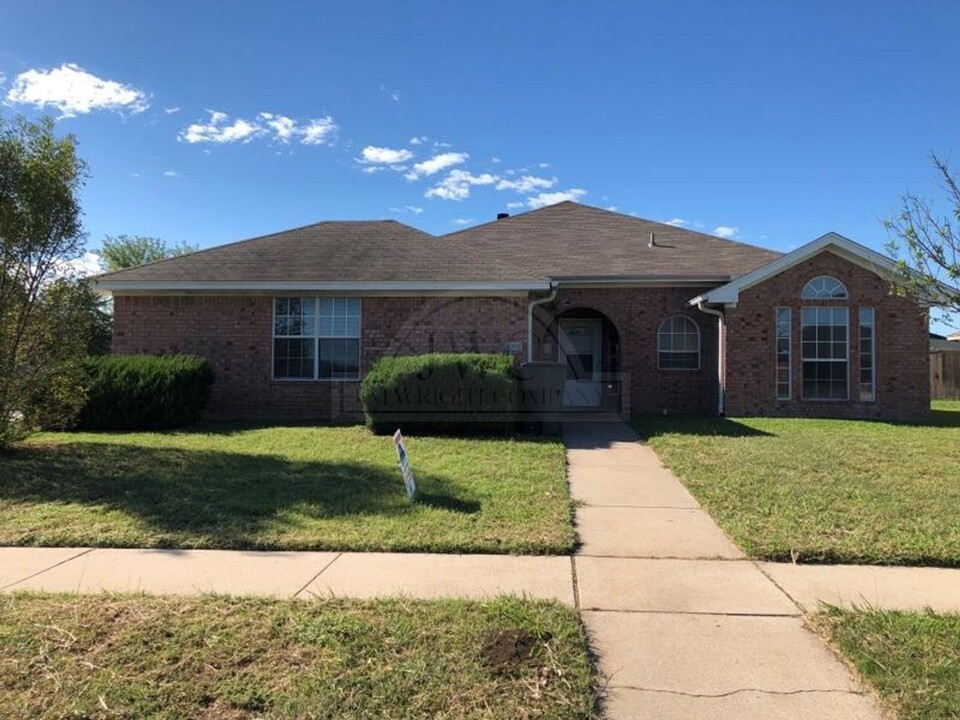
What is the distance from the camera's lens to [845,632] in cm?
379

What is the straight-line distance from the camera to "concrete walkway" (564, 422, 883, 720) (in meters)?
3.14

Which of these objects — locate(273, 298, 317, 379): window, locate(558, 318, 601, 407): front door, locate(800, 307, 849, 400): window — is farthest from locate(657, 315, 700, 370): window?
locate(273, 298, 317, 379): window

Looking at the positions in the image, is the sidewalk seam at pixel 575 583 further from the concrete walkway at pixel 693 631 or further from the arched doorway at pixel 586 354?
the arched doorway at pixel 586 354

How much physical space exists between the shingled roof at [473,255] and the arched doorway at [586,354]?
1.55 meters

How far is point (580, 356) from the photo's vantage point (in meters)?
17.6

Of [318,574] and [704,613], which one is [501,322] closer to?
[318,574]

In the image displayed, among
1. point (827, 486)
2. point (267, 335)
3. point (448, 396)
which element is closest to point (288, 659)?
point (827, 486)

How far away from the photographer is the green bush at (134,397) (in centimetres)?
1260

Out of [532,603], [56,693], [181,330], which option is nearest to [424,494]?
[532,603]

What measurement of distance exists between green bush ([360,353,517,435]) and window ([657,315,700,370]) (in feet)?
19.4

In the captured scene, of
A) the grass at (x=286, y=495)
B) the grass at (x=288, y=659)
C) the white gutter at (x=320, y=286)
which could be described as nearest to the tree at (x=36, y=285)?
the grass at (x=286, y=495)

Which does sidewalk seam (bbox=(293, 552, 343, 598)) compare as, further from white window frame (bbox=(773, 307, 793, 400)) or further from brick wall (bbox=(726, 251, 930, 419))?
white window frame (bbox=(773, 307, 793, 400))

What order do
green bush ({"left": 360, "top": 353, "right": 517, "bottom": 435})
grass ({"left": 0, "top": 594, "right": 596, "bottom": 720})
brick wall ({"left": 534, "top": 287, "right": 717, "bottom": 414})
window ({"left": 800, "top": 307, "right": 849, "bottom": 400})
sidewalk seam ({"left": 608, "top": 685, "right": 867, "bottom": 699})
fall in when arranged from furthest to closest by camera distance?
brick wall ({"left": 534, "top": 287, "right": 717, "bottom": 414}) < window ({"left": 800, "top": 307, "right": 849, "bottom": 400}) < green bush ({"left": 360, "top": 353, "right": 517, "bottom": 435}) < sidewalk seam ({"left": 608, "top": 685, "right": 867, "bottom": 699}) < grass ({"left": 0, "top": 594, "right": 596, "bottom": 720})

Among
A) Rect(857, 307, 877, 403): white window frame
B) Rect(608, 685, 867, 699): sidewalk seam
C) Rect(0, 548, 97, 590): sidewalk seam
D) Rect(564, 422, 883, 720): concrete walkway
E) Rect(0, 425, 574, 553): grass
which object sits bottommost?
Rect(608, 685, 867, 699): sidewalk seam
